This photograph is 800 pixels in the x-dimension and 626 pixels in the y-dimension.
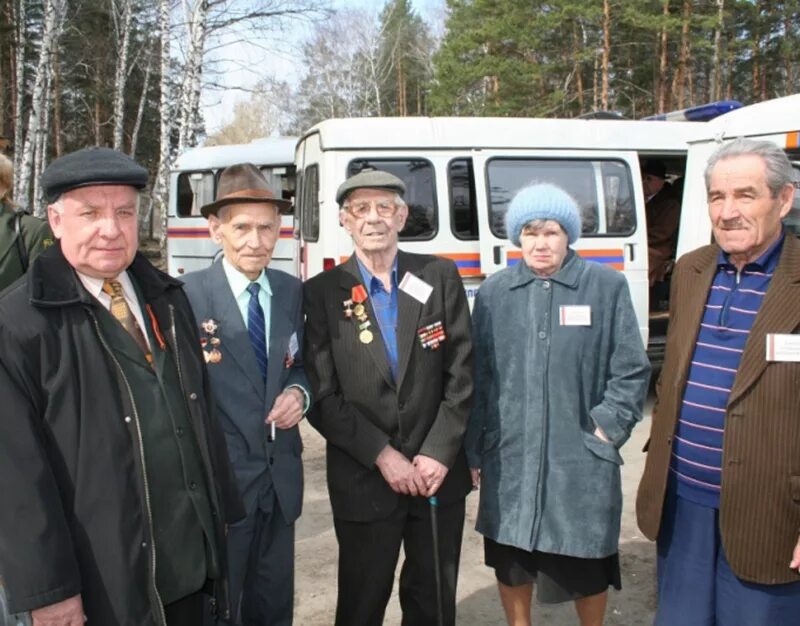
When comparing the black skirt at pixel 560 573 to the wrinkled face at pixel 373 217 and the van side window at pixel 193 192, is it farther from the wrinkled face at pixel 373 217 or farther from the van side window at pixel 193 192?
the van side window at pixel 193 192

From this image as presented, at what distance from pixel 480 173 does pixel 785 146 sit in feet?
8.38

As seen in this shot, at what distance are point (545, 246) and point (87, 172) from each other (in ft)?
4.96

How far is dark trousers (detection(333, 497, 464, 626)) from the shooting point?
8.50 ft

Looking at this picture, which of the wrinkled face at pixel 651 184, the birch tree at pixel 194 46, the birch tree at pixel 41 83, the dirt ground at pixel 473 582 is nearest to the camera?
the dirt ground at pixel 473 582

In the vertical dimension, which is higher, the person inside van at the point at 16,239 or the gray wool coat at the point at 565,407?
the person inside van at the point at 16,239

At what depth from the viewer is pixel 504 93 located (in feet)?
72.1

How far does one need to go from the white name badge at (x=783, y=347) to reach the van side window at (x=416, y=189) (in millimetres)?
4461

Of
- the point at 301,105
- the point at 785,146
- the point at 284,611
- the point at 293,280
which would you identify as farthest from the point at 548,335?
the point at 301,105

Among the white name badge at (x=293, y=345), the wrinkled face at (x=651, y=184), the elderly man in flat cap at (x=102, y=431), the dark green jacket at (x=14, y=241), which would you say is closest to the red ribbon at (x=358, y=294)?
the white name badge at (x=293, y=345)

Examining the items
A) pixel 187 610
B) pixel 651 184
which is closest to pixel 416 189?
pixel 651 184

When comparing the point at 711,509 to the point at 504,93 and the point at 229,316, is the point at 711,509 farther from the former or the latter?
the point at 504,93

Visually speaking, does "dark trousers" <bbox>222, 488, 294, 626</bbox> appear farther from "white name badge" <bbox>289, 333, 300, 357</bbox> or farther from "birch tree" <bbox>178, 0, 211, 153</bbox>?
"birch tree" <bbox>178, 0, 211, 153</bbox>

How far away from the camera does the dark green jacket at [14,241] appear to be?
3430 millimetres

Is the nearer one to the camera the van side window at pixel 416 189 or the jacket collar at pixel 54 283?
the jacket collar at pixel 54 283
